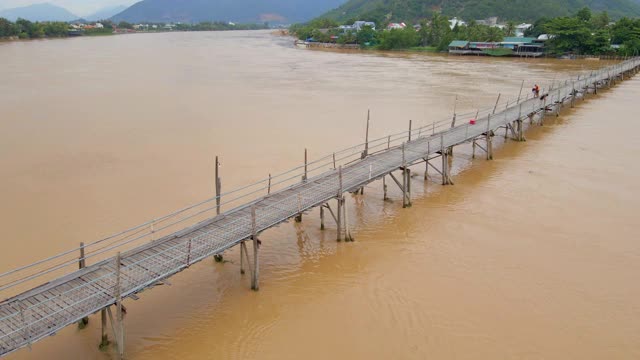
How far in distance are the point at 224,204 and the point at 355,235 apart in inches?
173

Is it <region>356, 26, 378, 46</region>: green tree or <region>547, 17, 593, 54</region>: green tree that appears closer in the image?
<region>547, 17, 593, 54</region>: green tree

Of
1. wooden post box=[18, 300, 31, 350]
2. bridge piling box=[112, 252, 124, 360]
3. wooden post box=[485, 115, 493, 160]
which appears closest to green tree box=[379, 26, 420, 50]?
wooden post box=[485, 115, 493, 160]

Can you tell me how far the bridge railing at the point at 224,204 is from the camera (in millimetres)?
10844

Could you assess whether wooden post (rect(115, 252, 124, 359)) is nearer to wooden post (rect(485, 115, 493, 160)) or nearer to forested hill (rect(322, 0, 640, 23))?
wooden post (rect(485, 115, 493, 160))

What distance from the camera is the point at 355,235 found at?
1385 cm

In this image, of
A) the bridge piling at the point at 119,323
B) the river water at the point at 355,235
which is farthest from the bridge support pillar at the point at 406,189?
the bridge piling at the point at 119,323

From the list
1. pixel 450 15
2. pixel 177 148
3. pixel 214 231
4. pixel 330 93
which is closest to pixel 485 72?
pixel 330 93

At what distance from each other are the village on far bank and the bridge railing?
102 ft

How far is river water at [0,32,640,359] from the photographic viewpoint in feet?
32.2

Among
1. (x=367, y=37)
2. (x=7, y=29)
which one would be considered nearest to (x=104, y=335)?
(x=367, y=37)

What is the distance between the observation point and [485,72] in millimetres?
55094

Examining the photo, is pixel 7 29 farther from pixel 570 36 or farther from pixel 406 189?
pixel 406 189

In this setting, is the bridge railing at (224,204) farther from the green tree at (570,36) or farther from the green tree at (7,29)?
the green tree at (7,29)

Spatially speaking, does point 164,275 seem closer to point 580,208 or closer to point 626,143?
point 580,208
